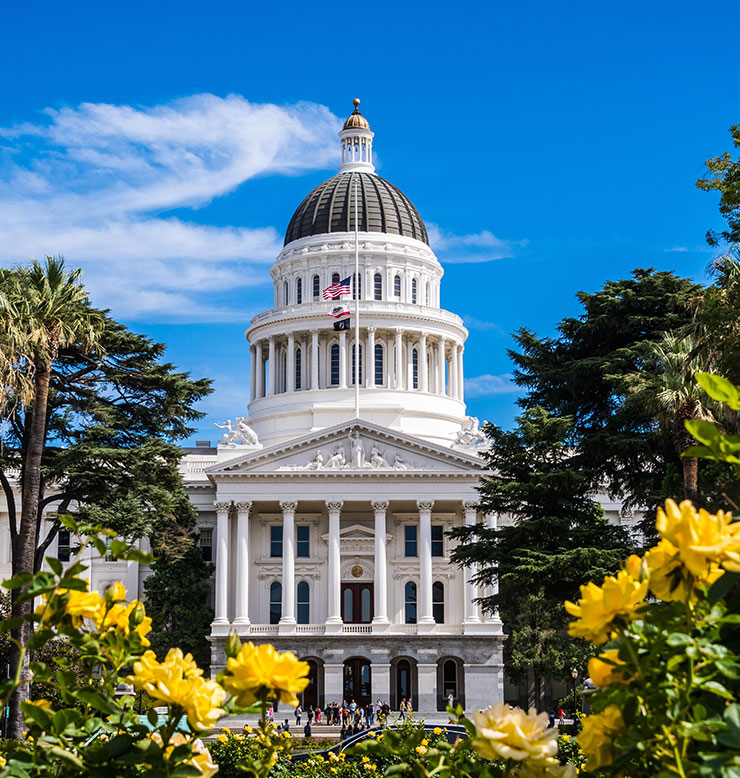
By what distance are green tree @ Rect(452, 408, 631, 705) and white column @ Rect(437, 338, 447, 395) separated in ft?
165

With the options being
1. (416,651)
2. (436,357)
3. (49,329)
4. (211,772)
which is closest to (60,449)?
(49,329)

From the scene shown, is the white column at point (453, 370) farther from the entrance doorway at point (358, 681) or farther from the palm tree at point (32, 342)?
the palm tree at point (32, 342)

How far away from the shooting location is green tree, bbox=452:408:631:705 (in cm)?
3759

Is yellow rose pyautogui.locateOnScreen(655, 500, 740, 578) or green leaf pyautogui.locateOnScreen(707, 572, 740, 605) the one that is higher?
yellow rose pyautogui.locateOnScreen(655, 500, 740, 578)

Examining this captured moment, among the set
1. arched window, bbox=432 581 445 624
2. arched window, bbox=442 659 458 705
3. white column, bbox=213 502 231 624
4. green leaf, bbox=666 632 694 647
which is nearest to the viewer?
green leaf, bbox=666 632 694 647

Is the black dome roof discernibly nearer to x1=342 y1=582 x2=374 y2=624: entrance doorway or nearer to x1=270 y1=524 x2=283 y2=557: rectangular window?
x1=270 y1=524 x2=283 y2=557: rectangular window

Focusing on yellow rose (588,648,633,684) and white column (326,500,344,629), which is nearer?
yellow rose (588,648,633,684)

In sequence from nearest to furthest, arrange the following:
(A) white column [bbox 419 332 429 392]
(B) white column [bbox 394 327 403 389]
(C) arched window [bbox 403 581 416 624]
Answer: (C) arched window [bbox 403 581 416 624], (B) white column [bbox 394 327 403 389], (A) white column [bbox 419 332 429 392]

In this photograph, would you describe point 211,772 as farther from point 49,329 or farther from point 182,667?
point 49,329

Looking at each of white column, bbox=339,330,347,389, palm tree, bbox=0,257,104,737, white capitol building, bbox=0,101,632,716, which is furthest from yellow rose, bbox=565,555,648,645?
white column, bbox=339,330,347,389

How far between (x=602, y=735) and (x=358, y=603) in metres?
72.6

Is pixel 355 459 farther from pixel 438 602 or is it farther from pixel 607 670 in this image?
pixel 607 670

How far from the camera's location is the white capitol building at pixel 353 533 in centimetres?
7169

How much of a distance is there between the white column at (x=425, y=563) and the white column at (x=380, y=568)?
2286 millimetres
